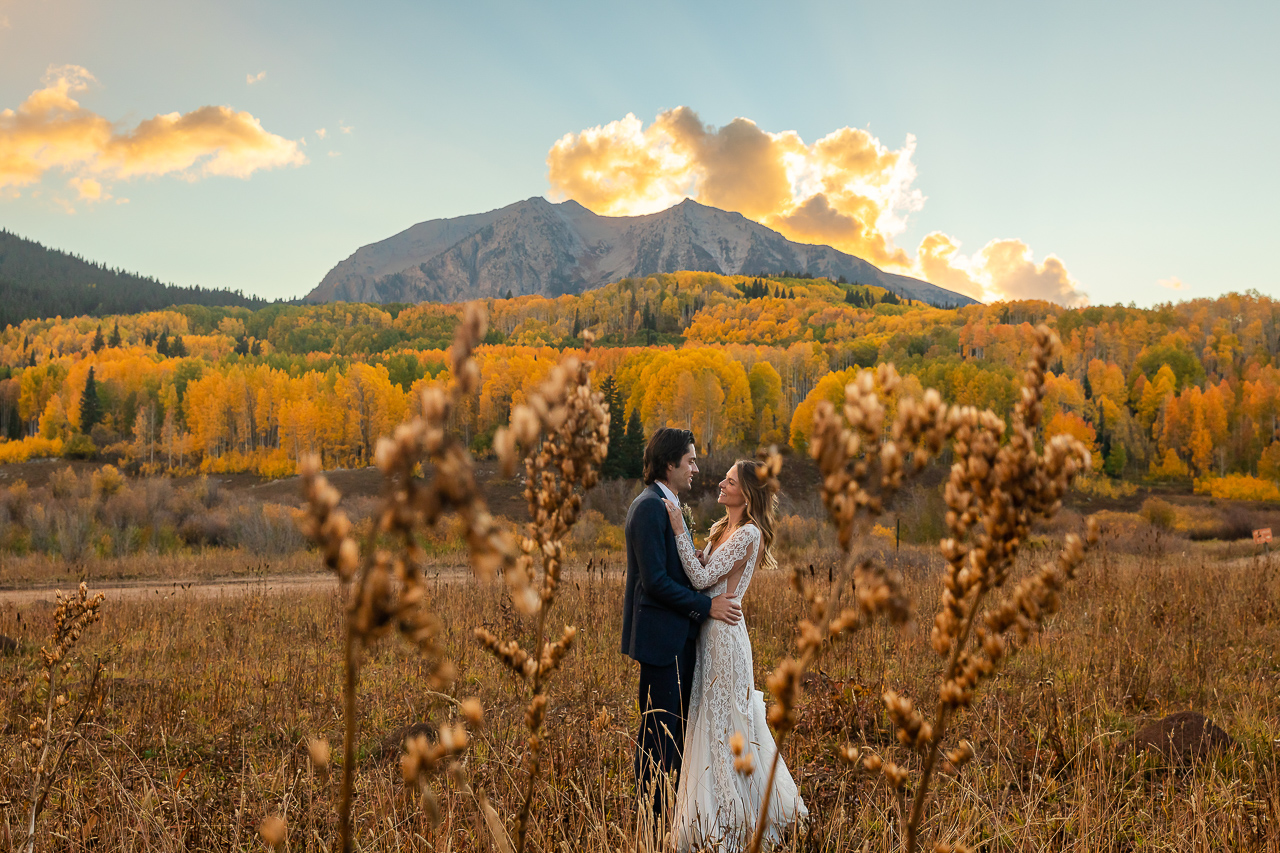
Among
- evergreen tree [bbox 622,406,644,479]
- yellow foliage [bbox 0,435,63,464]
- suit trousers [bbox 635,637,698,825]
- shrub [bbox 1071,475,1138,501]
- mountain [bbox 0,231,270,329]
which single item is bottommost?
yellow foliage [bbox 0,435,63,464]

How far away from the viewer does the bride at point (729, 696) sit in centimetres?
386

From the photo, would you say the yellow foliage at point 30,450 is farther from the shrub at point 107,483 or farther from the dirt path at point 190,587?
the dirt path at point 190,587

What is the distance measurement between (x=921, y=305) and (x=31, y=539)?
496ft

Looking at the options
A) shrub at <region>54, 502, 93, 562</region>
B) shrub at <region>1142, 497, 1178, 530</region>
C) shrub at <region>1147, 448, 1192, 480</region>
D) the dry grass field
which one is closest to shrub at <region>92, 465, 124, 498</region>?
shrub at <region>54, 502, 93, 562</region>

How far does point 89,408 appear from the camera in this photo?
7131 centimetres

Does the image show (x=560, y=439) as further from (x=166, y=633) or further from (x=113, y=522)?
(x=113, y=522)

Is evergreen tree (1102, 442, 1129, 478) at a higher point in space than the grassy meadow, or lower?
lower

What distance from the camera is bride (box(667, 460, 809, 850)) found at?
152 inches

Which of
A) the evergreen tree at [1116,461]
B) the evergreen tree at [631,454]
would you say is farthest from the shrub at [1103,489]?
the evergreen tree at [631,454]

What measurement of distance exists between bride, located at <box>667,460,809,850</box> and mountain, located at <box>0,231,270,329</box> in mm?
167209

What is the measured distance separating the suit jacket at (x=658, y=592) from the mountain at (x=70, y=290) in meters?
167

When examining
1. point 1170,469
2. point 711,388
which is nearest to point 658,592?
point 711,388

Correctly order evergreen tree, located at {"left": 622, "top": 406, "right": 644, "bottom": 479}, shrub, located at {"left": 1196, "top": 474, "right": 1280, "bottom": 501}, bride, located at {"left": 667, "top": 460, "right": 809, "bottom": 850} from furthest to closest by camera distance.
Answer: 1. shrub, located at {"left": 1196, "top": 474, "right": 1280, "bottom": 501}
2. evergreen tree, located at {"left": 622, "top": 406, "right": 644, "bottom": 479}
3. bride, located at {"left": 667, "top": 460, "right": 809, "bottom": 850}

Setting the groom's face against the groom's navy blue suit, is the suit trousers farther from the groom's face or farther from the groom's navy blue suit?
the groom's face
